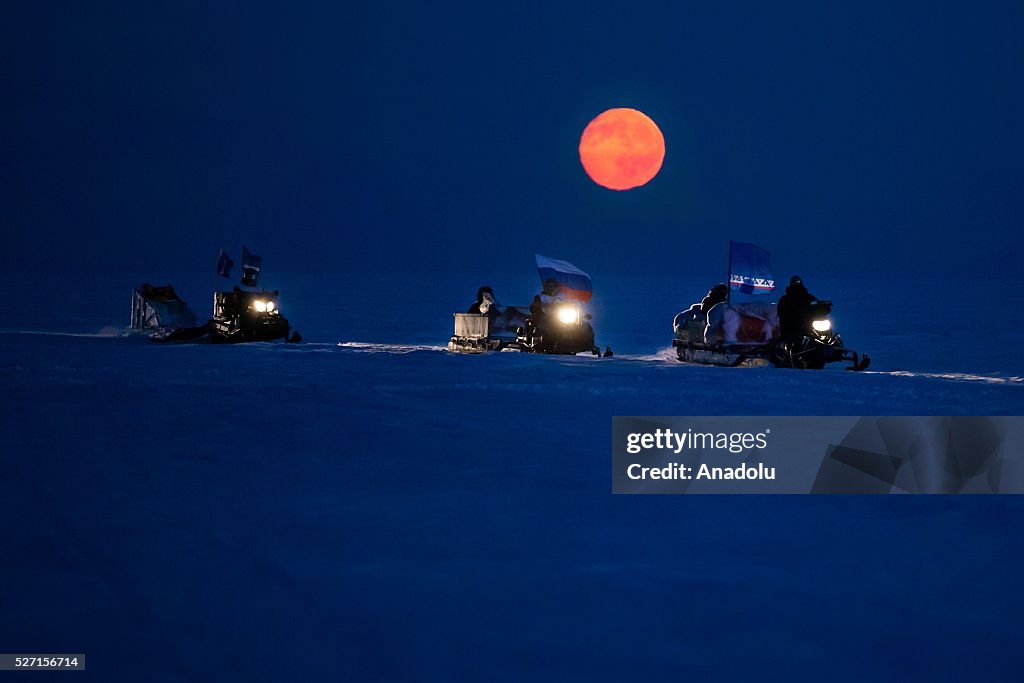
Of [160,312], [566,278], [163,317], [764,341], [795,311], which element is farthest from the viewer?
[160,312]

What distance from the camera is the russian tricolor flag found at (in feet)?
81.3

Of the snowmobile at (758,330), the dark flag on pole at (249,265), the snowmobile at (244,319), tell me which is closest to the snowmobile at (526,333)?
the snowmobile at (758,330)

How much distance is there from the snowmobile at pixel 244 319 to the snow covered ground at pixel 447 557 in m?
13.2

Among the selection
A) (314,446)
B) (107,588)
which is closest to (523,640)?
(107,588)

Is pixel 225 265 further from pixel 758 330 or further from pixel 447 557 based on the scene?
pixel 447 557

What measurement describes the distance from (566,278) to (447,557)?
17.5 meters

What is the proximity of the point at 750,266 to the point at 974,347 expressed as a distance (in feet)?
51.3

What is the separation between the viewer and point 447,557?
7855 mm

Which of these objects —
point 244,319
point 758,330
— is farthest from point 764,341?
point 244,319

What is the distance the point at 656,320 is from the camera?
53.7 meters

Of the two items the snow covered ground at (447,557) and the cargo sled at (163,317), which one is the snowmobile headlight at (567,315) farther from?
the cargo sled at (163,317)

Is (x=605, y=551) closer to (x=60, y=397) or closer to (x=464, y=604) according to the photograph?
(x=464, y=604)

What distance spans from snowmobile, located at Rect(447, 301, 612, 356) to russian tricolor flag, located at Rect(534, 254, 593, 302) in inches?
11.8

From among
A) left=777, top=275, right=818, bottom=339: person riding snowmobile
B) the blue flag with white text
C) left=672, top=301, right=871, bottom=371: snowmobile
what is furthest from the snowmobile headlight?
left=777, top=275, right=818, bottom=339: person riding snowmobile
